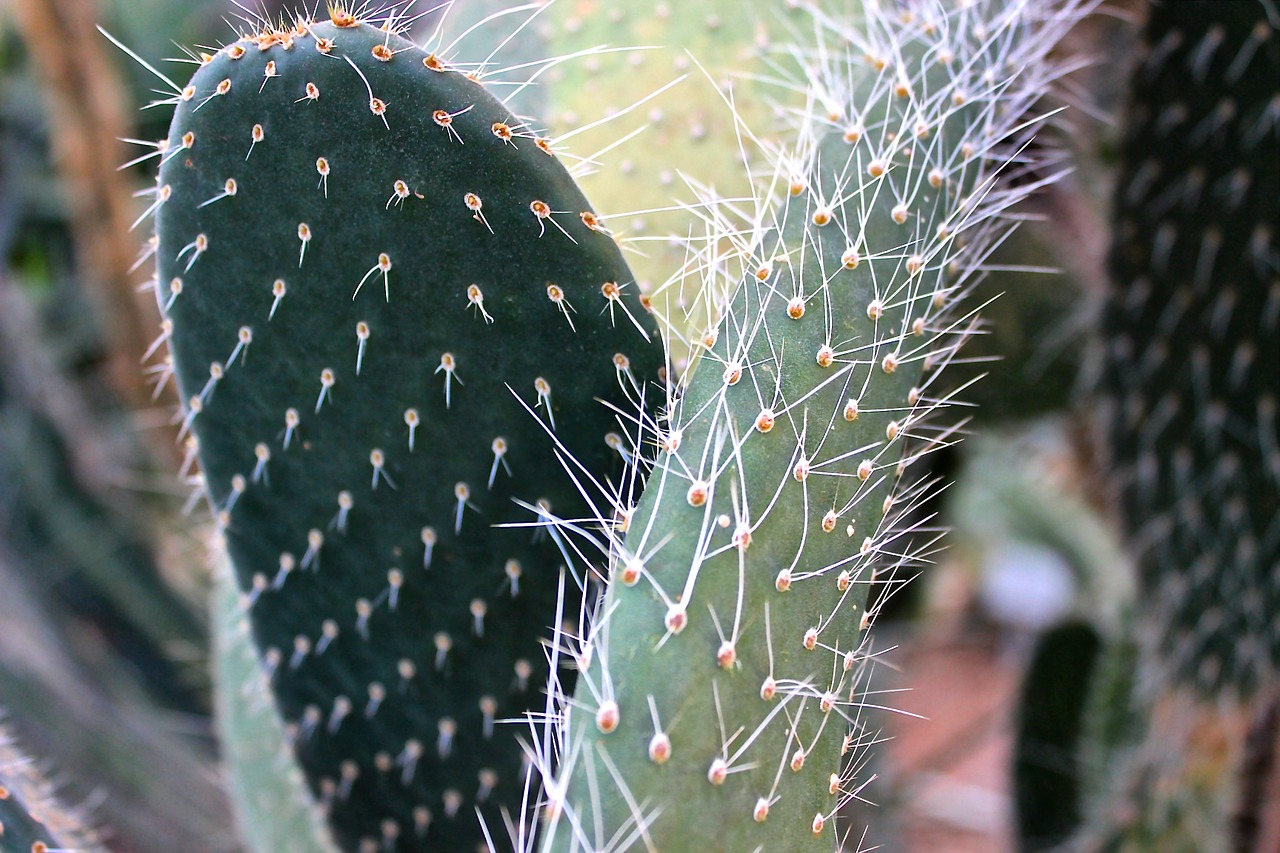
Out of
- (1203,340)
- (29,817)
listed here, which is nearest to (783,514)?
(29,817)

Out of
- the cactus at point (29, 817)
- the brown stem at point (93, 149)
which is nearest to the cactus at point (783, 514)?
the cactus at point (29, 817)

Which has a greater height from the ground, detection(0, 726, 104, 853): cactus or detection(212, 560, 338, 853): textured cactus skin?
detection(0, 726, 104, 853): cactus

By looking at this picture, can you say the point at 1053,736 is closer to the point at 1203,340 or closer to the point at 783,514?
the point at 1203,340

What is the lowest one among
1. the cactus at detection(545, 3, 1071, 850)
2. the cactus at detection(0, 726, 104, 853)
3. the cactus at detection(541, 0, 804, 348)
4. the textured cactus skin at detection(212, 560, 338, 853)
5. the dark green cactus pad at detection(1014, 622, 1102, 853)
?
the dark green cactus pad at detection(1014, 622, 1102, 853)

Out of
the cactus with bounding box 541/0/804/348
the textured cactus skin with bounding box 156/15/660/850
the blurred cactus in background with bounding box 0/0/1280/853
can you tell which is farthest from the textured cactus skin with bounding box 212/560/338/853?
the cactus with bounding box 541/0/804/348

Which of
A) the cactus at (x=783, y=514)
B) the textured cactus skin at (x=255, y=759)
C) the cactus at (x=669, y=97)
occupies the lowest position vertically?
the textured cactus skin at (x=255, y=759)

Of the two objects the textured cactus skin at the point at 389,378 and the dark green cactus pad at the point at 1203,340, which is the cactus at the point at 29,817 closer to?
the textured cactus skin at the point at 389,378

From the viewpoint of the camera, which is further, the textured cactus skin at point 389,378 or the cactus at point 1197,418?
the cactus at point 1197,418

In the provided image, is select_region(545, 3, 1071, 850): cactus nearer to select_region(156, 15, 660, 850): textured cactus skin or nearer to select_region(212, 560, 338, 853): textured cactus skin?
select_region(156, 15, 660, 850): textured cactus skin
